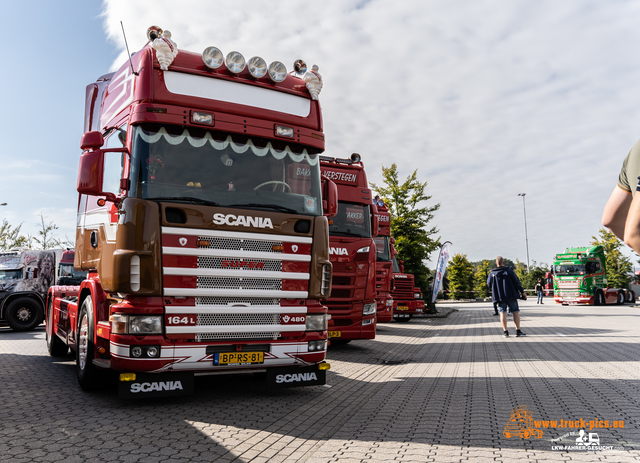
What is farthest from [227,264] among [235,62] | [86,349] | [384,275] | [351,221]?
[384,275]

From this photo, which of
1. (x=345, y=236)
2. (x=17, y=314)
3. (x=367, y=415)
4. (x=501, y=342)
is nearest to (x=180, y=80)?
(x=367, y=415)

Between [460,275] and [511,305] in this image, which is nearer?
[511,305]

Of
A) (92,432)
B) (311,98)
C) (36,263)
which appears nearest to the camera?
(92,432)

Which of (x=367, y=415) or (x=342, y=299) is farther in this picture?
(x=342, y=299)

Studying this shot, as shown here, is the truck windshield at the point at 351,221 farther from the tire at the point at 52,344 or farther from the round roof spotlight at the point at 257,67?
the tire at the point at 52,344

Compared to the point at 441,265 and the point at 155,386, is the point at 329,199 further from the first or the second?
the point at 441,265

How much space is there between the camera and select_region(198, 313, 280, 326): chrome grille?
17.9 ft

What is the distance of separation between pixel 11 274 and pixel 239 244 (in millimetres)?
13735

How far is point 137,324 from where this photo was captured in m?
5.16

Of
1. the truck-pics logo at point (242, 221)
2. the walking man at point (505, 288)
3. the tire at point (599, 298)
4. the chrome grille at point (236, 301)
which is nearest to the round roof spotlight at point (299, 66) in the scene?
the truck-pics logo at point (242, 221)

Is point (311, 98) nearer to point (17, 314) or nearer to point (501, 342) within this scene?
point (501, 342)

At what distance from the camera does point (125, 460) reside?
3.92 meters

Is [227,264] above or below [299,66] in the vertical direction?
below

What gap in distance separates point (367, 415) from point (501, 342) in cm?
785
